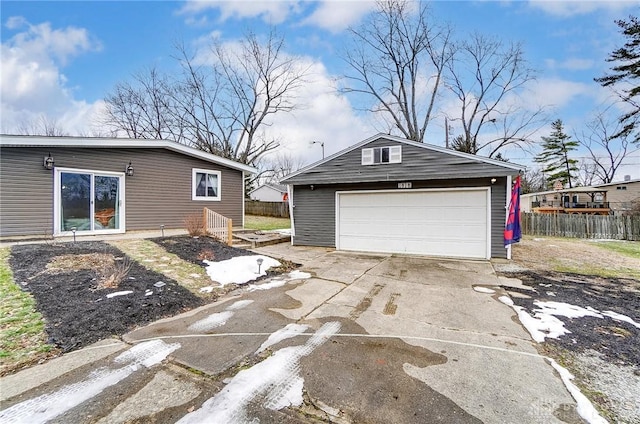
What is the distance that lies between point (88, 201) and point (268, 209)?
53.6ft

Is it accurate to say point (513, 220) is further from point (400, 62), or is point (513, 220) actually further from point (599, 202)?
point (599, 202)

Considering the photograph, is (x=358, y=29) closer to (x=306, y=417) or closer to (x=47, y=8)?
(x=47, y=8)

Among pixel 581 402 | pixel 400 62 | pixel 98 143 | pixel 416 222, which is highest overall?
pixel 400 62

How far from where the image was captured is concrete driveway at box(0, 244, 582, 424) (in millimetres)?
2137

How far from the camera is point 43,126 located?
2211cm

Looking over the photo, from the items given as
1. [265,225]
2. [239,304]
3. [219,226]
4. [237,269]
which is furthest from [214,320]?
[265,225]

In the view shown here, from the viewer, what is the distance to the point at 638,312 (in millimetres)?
4227

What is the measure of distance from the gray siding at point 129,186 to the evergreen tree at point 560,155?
3385 centimetres

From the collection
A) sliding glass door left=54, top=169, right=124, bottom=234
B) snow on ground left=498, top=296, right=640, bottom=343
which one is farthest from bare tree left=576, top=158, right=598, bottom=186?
sliding glass door left=54, top=169, right=124, bottom=234

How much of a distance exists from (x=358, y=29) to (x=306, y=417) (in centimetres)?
2283

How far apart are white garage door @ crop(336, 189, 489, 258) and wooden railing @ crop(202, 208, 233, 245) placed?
3.49 m

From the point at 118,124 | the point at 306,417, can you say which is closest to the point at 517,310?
the point at 306,417

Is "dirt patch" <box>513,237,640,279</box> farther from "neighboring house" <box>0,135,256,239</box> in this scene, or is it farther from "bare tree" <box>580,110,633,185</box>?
"bare tree" <box>580,110,633,185</box>

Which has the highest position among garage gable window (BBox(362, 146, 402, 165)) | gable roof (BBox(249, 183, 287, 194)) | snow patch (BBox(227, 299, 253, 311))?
gable roof (BBox(249, 183, 287, 194))
